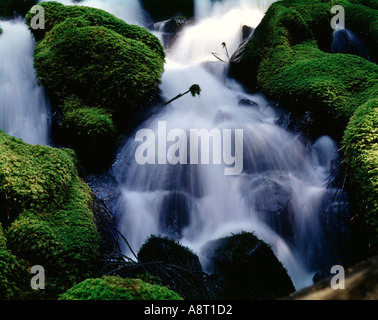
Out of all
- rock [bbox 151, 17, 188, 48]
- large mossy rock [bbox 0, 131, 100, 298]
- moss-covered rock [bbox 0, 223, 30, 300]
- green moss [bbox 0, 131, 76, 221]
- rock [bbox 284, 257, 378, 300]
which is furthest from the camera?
rock [bbox 151, 17, 188, 48]

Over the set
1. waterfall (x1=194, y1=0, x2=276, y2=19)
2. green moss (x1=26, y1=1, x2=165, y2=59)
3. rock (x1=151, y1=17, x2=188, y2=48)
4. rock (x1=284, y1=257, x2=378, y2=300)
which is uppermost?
waterfall (x1=194, y1=0, x2=276, y2=19)

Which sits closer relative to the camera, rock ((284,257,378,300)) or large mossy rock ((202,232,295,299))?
rock ((284,257,378,300))

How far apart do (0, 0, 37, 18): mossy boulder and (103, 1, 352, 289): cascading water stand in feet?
21.3

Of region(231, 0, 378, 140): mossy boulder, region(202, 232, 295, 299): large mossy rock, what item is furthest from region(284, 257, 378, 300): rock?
region(231, 0, 378, 140): mossy boulder

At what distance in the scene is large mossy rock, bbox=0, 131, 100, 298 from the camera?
248cm

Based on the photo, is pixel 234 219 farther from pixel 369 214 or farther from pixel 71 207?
pixel 71 207

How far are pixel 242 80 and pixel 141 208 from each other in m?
4.11

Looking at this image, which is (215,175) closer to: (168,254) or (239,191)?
(239,191)

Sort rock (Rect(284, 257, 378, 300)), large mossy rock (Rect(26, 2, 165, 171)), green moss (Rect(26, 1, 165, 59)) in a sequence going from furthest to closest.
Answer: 1. green moss (Rect(26, 1, 165, 59))
2. large mossy rock (Rect(26, 2, 165, 171))
3. rock (Rect(284, 257, 378, 300))

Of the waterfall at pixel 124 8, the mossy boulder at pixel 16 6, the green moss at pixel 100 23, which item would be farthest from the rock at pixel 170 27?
the green moss at pixel 100 23

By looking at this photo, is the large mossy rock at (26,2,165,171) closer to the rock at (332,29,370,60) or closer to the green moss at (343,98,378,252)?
the green moss at (343,98,378,252)

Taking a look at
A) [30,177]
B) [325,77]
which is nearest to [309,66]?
[325,77]

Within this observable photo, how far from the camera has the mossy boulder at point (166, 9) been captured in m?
11.8
